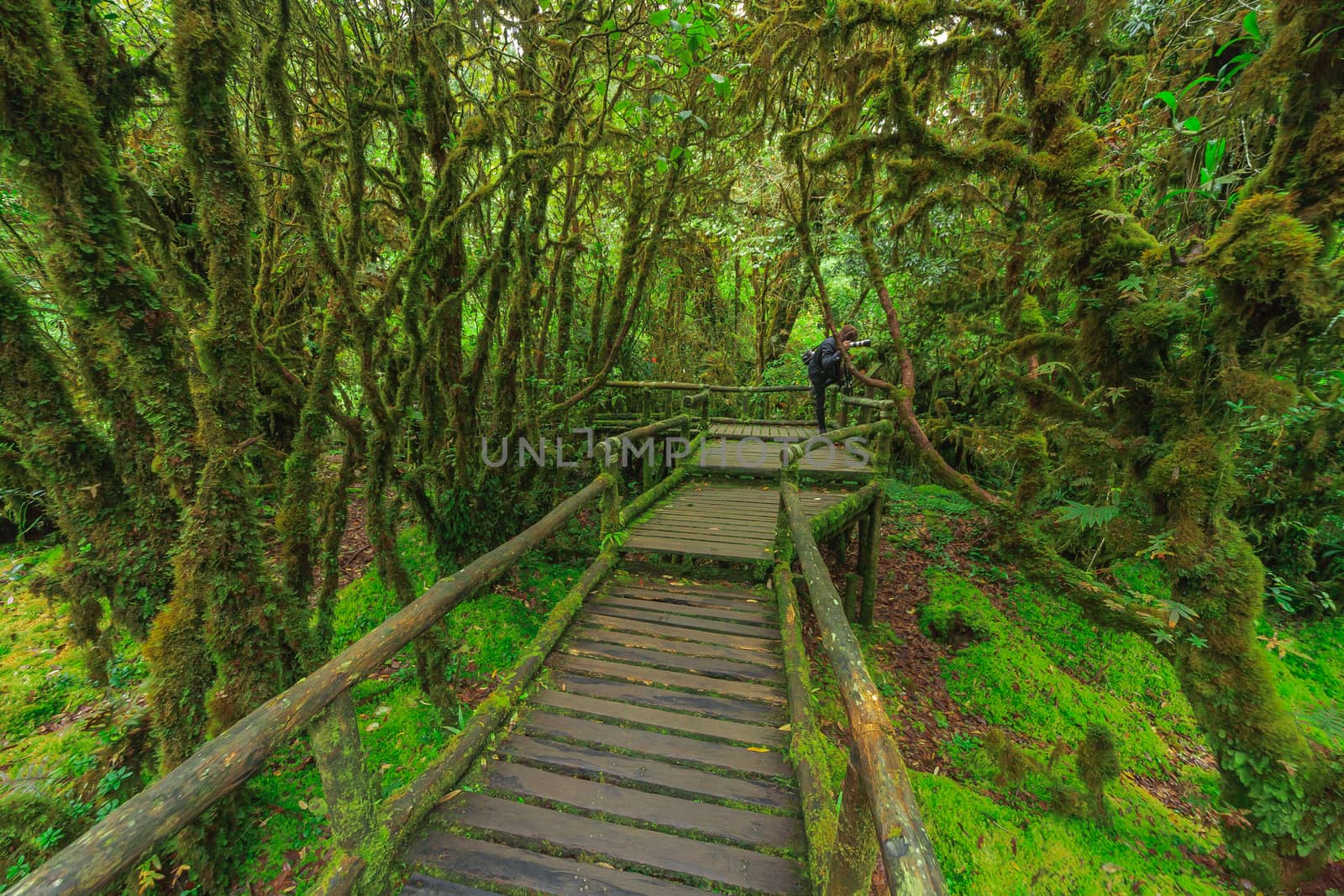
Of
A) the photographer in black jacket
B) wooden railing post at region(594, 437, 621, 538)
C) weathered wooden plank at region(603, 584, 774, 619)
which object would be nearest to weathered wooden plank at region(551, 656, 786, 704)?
weathered wooden plank at region(603, 584, 774, 619)

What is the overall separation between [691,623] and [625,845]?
2073 mm

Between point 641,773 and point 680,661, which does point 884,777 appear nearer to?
point 641,773

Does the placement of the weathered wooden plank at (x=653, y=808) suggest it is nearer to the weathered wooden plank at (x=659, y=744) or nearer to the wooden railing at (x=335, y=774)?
the weathered wooden plank at (x=659, y=744)

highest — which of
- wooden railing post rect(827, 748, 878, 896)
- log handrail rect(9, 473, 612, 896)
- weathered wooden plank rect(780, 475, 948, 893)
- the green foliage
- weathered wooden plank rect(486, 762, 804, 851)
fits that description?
log handrail rect(9, 473, 612, 896)

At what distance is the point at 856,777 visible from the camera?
199cm

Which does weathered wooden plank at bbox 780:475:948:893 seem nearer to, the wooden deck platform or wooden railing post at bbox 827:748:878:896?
wooden railing post at bbox 827:748:878:896

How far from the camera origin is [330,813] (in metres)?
2.23

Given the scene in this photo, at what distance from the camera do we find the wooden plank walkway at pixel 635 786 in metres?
2.44

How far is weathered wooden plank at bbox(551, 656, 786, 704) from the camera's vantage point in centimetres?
365

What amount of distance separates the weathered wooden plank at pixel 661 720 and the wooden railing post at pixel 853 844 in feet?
3.53

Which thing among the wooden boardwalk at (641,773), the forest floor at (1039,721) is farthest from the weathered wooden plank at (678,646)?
the forest floor at (1039,721)

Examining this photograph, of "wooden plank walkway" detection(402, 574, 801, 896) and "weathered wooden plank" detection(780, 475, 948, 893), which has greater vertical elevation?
"weathered wooden plank" detection(780, 475, 948, 893)

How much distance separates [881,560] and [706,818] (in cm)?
791

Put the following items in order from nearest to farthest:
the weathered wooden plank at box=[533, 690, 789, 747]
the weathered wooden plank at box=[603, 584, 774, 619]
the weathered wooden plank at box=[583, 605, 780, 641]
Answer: the weathered wooden plank at box=[533, 690, 789, 747] → the weathered wooden plank at box=[583, 605, 780, 641] → the weathered wooden plank at box=[603, 584, 774, 619]
